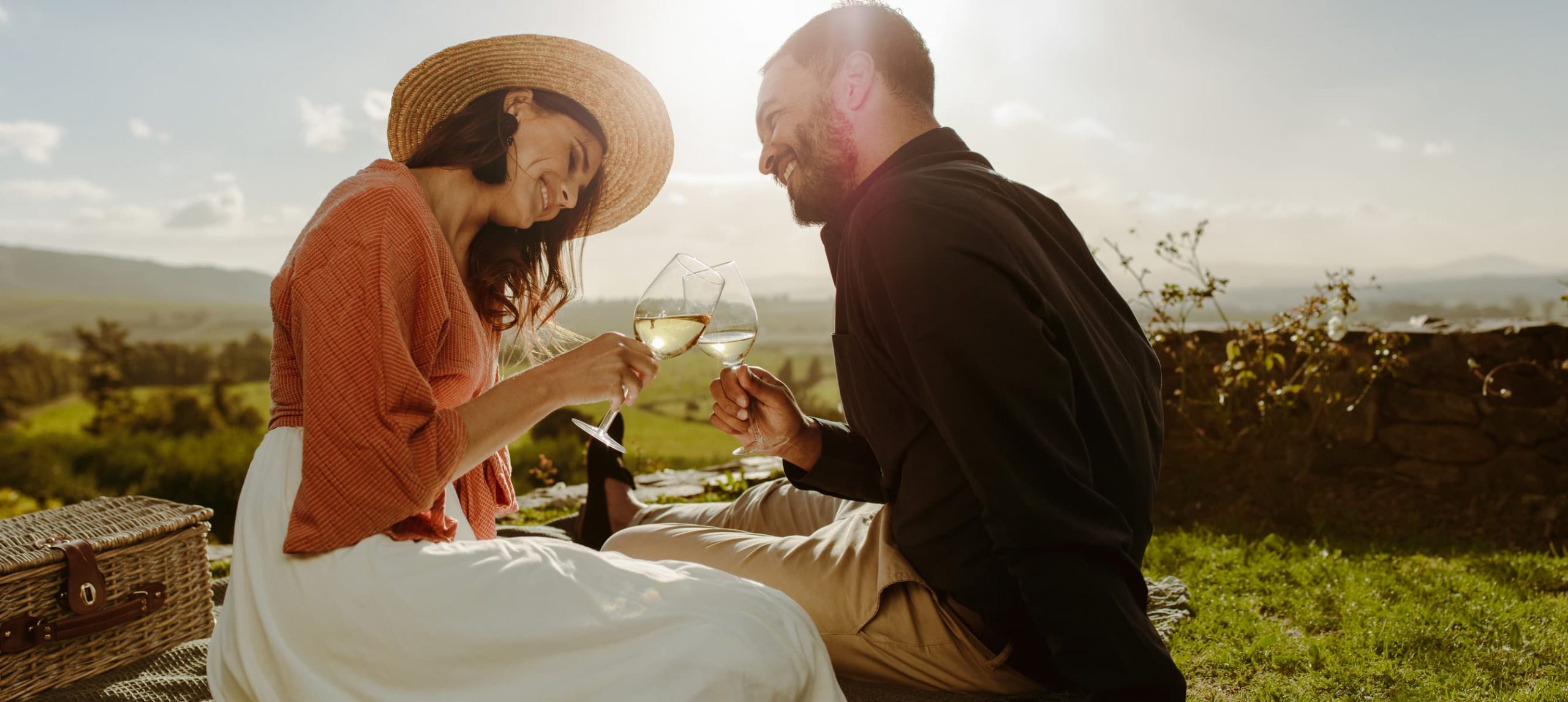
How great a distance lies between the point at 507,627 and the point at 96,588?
2109 mm

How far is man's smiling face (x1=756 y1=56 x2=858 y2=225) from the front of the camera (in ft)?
7.86

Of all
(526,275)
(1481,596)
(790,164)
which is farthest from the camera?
(1481,596)

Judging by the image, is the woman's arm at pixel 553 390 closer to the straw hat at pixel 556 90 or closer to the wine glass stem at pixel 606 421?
the wine glass stem at pixel 606 421

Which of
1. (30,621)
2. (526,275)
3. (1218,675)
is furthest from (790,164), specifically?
(30,621)

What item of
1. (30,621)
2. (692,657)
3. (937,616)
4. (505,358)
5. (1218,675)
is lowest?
(1218,675)

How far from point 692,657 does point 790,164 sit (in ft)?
4.89

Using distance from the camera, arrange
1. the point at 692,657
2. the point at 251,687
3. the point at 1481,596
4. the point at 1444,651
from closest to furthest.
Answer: the point at 692,657
the point at 251,687
the point at 1444,651
the point at 1481,596

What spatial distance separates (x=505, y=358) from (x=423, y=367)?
3.54 feet

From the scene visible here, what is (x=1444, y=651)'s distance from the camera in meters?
3.07

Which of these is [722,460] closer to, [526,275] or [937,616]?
[526,275]

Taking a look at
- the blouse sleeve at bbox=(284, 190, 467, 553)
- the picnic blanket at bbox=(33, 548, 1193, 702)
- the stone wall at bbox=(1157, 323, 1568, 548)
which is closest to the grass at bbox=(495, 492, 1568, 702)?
the picnic blanket at bbox=(33, 548, 1193, 702)

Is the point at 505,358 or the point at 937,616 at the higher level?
the point at 505,358

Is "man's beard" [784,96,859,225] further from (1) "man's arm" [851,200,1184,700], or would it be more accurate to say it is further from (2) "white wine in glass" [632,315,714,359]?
(1) "man's arm" [851,200,1184,700]

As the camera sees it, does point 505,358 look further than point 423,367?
Yes
